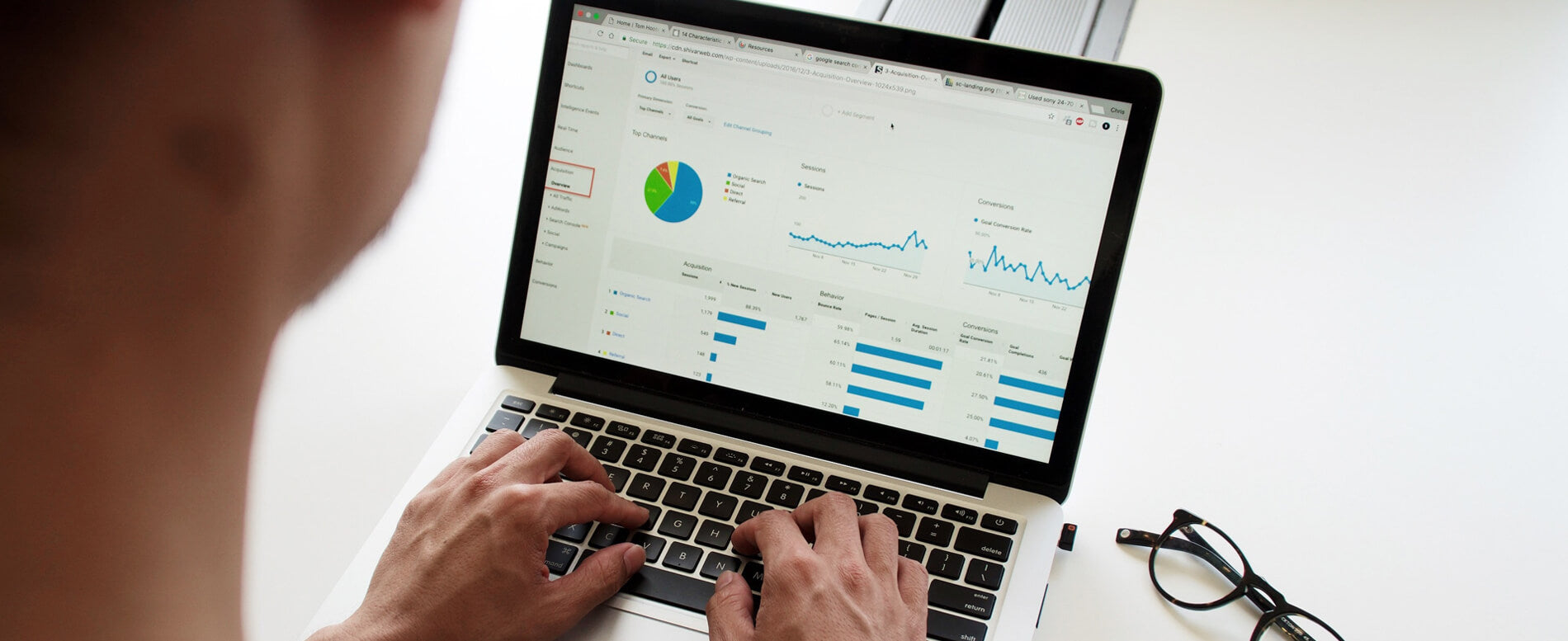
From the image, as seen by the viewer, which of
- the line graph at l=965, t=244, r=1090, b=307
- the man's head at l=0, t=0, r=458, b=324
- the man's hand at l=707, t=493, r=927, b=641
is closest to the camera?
the man's hand at l=707, t=493, r=927, b=641

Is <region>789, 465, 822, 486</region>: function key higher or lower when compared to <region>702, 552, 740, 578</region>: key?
higher

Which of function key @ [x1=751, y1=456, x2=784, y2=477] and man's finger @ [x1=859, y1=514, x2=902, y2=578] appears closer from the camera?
man's finger @ [x1=859, y1=514, x2=902, y2=578]

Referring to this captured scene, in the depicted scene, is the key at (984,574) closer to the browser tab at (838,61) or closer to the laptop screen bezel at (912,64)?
the laptop screen bezel at (912,64)

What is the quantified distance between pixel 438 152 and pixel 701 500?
1.92ft

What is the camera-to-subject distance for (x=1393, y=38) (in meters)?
1.06

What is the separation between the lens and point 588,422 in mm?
702

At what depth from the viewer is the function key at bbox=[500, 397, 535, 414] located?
713 millimetres

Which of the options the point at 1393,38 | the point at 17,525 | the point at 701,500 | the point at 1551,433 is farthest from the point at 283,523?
the point at 1393,38

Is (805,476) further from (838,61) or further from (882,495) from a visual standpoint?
(838,61)

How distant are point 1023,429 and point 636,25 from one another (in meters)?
0.43

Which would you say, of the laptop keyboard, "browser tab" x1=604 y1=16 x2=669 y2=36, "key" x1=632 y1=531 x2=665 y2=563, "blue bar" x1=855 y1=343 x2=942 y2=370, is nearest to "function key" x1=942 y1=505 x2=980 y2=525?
the laptop keyboard

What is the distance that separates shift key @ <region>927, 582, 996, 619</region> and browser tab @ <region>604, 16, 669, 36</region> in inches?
17.9

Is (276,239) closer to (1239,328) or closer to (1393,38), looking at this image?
(1239,328)

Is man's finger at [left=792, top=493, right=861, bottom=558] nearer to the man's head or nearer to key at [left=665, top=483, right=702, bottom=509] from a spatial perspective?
key at [left=665, top=483, right=702, bottom=509]
